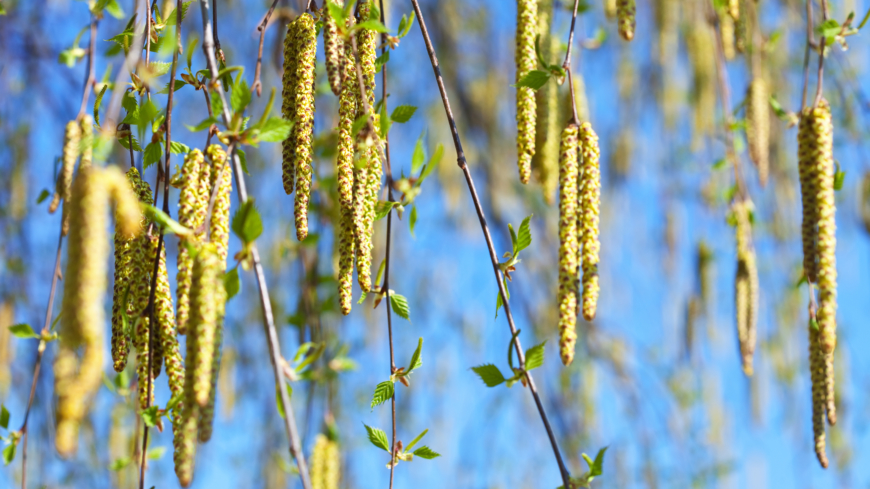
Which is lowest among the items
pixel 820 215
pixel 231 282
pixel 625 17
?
pixel 231 282

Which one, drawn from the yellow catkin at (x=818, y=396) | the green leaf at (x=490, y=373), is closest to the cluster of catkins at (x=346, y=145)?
the green leaf at (x=490, y=373)

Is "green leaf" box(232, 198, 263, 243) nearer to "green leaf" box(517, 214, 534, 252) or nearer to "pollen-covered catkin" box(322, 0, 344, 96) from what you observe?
"pollen-covered catkin" box(322, 0, 344, 96)

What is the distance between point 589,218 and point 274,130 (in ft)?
1.53

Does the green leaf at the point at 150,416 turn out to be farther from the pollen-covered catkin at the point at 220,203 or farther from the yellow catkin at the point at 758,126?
the yellow catkin at the point at 758,126

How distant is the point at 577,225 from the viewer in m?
1.12

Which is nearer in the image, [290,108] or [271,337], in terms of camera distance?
[271,337]

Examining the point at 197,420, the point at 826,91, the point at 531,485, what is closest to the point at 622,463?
the point at 531,485

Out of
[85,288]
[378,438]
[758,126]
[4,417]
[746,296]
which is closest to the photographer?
[85,288]

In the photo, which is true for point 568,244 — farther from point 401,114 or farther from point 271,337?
point 271,337

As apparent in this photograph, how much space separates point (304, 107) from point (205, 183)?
0.17 meters

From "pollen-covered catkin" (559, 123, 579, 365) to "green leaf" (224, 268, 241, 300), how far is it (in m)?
0.42

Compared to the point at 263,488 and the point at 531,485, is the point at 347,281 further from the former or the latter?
the point at 531,485

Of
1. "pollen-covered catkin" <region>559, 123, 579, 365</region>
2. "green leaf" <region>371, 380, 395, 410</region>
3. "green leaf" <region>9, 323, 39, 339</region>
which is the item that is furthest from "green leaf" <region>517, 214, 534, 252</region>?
"green leaf" <region>9, 323, 39, 339</region>

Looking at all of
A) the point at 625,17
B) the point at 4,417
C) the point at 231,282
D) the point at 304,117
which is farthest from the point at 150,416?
the point at 625,17
